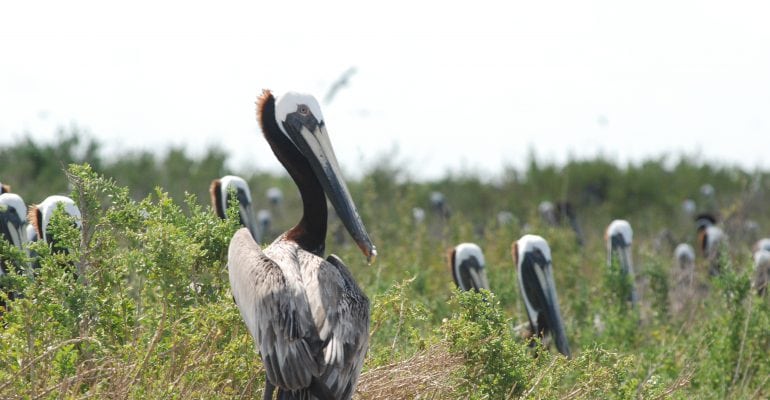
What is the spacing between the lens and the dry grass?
4250 millimetres

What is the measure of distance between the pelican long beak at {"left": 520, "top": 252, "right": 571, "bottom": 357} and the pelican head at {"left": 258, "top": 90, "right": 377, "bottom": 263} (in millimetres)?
2586

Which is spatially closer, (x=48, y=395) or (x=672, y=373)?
(x=48, y=395)

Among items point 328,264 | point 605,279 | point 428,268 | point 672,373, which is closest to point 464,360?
point 328,264

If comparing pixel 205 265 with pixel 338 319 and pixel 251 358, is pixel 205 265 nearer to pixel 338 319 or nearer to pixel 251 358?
pixel 251 358

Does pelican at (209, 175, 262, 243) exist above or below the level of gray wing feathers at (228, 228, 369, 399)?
above

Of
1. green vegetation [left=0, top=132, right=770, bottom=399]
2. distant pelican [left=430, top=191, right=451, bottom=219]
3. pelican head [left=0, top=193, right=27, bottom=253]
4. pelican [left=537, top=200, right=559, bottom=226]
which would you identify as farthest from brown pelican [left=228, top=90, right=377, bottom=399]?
distant pelican [left=430, top=191, right=451, bottom=219]

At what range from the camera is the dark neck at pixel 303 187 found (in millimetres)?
4469

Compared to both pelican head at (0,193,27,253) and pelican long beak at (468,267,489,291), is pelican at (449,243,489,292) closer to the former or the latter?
pelican long beak at (468,267,489,291)

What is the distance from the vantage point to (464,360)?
14.0 feet

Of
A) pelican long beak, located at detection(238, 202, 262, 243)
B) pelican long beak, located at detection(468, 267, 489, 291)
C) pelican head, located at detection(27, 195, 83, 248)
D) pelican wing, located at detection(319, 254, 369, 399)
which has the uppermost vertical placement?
pelican head, located at detection(27, 195, 83, 248)

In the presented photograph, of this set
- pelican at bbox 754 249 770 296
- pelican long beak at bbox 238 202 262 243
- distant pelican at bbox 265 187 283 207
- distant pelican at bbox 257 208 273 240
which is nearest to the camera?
pelican at bbox 754 249 770 296

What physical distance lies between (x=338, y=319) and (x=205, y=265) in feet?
2.74

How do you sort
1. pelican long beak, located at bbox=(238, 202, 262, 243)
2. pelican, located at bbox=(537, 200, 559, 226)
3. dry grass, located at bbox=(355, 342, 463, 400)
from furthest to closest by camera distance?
pelican, located at bbox=(537, 200, 559, 226) < pelican long beak, located at bbox=(238, 202, 262, 243) < dry grass, located at bbox=(355, 342, 463, 400)

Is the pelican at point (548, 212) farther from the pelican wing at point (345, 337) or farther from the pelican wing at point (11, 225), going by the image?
the pelican wing at point (345, 337)
